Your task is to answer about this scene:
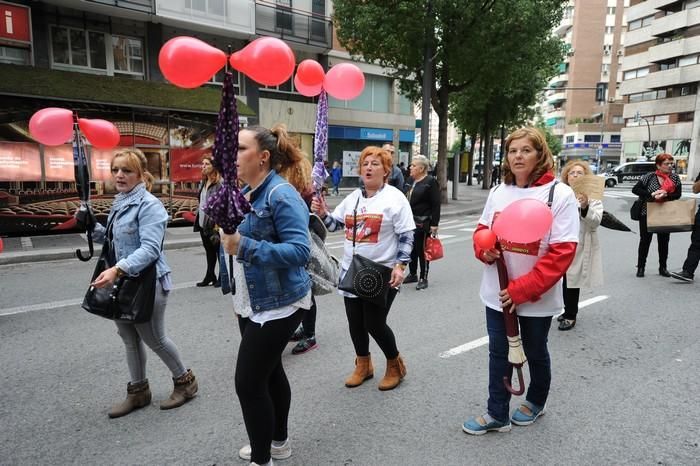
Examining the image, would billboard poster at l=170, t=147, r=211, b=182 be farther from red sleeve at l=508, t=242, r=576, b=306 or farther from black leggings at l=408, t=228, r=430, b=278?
red sleeve at l=508, t=242, r=576, b=306

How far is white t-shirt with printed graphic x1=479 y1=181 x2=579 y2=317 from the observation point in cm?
267

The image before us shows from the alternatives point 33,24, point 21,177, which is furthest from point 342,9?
point 21,177

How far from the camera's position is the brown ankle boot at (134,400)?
3.27m

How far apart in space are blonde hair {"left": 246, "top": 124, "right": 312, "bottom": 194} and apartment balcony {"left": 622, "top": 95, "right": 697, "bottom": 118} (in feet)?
195

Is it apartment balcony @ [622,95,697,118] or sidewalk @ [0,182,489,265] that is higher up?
apartment balcony @ [622,95,697,118]

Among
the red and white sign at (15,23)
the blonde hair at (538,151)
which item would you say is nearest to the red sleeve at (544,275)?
the blonde hair at (538,151)

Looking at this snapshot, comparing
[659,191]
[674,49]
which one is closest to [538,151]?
[659,191]

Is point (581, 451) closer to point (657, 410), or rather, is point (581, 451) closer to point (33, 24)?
point (657, 410)

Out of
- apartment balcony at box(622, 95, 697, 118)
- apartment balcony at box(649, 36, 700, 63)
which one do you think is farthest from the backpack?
apartment balcony at box(649, 36, 700, 63)

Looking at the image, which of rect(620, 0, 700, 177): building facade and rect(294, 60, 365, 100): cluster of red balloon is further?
rect(620, 0, 700, 177): building facade

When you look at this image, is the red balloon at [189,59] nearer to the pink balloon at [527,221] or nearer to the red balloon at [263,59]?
the red balloon at [263,59]

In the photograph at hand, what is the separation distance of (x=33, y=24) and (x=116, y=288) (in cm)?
1476

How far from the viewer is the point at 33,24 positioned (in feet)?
45.3

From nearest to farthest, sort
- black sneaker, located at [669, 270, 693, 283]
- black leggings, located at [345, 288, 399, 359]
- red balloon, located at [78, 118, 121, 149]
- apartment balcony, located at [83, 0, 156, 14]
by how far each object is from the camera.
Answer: black leggings, located at [345, 288, 399, 359]
red balloon, located at [78, 118, 121, 149]
black sneaker, located at [669, 270, 693, 283]
apartment balcony, located at [83, 0, 156, 14]
